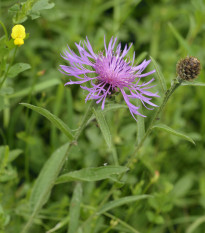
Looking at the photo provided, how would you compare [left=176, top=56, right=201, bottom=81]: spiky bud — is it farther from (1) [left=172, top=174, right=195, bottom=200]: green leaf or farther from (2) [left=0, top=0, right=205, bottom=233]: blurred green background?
(1) [left=172, top=174, right=195, bottom=200]: green leaf

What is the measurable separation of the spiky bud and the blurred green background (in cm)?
30

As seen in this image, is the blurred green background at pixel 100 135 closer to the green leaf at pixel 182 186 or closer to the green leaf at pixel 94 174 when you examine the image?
the green leaf at pixel 182 186

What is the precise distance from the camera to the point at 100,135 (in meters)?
2.32

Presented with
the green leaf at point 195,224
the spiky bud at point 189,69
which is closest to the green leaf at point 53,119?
the spiky bud at point 189,69

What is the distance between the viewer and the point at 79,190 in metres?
1.71

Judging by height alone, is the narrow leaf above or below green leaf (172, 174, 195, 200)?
above

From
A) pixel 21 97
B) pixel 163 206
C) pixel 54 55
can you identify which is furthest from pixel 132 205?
pixel 54 55

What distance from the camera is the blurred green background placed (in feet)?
6.23

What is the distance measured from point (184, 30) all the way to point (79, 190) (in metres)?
2.11

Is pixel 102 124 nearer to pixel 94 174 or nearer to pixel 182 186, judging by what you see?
pixel 94 174

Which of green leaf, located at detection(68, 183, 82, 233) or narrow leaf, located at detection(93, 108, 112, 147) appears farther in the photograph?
green leaf, located at detection(68, 183, 82, 233)

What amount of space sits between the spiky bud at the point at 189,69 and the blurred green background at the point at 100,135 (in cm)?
30

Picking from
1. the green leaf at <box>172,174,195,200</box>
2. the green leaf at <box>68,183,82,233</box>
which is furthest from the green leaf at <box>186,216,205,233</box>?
the green leaf at <box>68,183,82,233</box>

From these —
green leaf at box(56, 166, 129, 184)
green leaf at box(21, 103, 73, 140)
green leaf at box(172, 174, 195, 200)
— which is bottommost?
green leaf at box(172, 174, 195, 200)
